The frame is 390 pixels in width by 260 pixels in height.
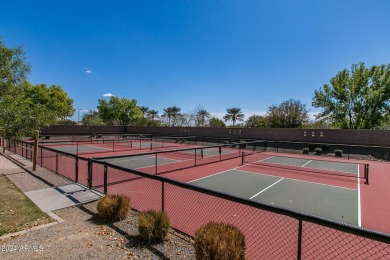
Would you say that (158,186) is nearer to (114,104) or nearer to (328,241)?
(328,241)

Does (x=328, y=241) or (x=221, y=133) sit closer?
(x=328, y=241)

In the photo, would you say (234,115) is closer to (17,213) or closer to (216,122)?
(216,122)

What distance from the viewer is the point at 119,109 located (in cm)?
6259

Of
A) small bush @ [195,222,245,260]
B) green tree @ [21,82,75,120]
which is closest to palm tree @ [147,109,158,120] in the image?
green tree @ [21,82,75,120]

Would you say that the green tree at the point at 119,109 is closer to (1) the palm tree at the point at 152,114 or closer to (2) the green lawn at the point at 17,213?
(1) the palm tree at the point at 152,114

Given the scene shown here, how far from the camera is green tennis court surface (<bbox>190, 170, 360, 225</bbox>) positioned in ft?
26.1

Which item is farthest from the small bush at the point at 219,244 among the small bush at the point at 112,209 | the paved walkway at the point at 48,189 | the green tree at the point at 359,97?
the green tree at the point at 359,97

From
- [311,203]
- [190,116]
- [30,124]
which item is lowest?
[311,203]

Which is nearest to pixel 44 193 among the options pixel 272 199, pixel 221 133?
pixel 272 199

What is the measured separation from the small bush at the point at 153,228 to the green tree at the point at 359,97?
4370 centimetres

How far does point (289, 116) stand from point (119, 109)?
43668 millimetres

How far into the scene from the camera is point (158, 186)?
10.1 m

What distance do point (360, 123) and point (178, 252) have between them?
4661 centimetres

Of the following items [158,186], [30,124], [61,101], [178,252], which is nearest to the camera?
[178,252]
